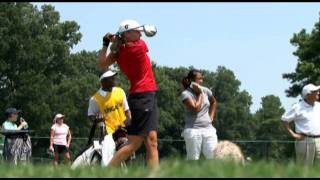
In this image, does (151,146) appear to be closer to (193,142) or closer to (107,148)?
(107,148)

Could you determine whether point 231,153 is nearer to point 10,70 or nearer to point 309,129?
point 309,129

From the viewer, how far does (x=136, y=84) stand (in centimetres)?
921

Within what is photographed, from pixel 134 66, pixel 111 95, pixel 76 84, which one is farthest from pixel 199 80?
pixel 76 84

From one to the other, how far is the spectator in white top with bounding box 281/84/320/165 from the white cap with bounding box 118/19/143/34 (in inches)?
157

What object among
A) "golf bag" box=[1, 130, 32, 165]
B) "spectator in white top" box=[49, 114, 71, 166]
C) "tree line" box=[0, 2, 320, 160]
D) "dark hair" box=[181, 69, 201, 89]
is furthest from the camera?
"tree line" box=[0, 2, 320, 160]

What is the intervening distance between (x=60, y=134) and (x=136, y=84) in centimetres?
1265

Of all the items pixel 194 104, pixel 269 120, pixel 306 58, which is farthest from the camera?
pixel 269 120

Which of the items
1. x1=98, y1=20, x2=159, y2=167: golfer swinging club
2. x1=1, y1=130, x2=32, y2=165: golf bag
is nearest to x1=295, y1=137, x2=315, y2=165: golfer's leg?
x1=98, y1=20, x2=159, y2=167: golfer swinging club

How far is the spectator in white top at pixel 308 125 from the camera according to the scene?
12.2m

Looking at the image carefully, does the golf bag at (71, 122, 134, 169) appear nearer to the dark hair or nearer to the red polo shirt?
the red polo shirt

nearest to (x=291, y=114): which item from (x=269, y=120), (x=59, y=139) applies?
(x=59, y=139)

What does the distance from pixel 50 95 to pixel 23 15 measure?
7.85 m

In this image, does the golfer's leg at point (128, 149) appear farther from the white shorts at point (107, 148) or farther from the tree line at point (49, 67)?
the tree line at point (49, 67)

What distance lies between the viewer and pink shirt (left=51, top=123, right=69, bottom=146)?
21.4 metres
